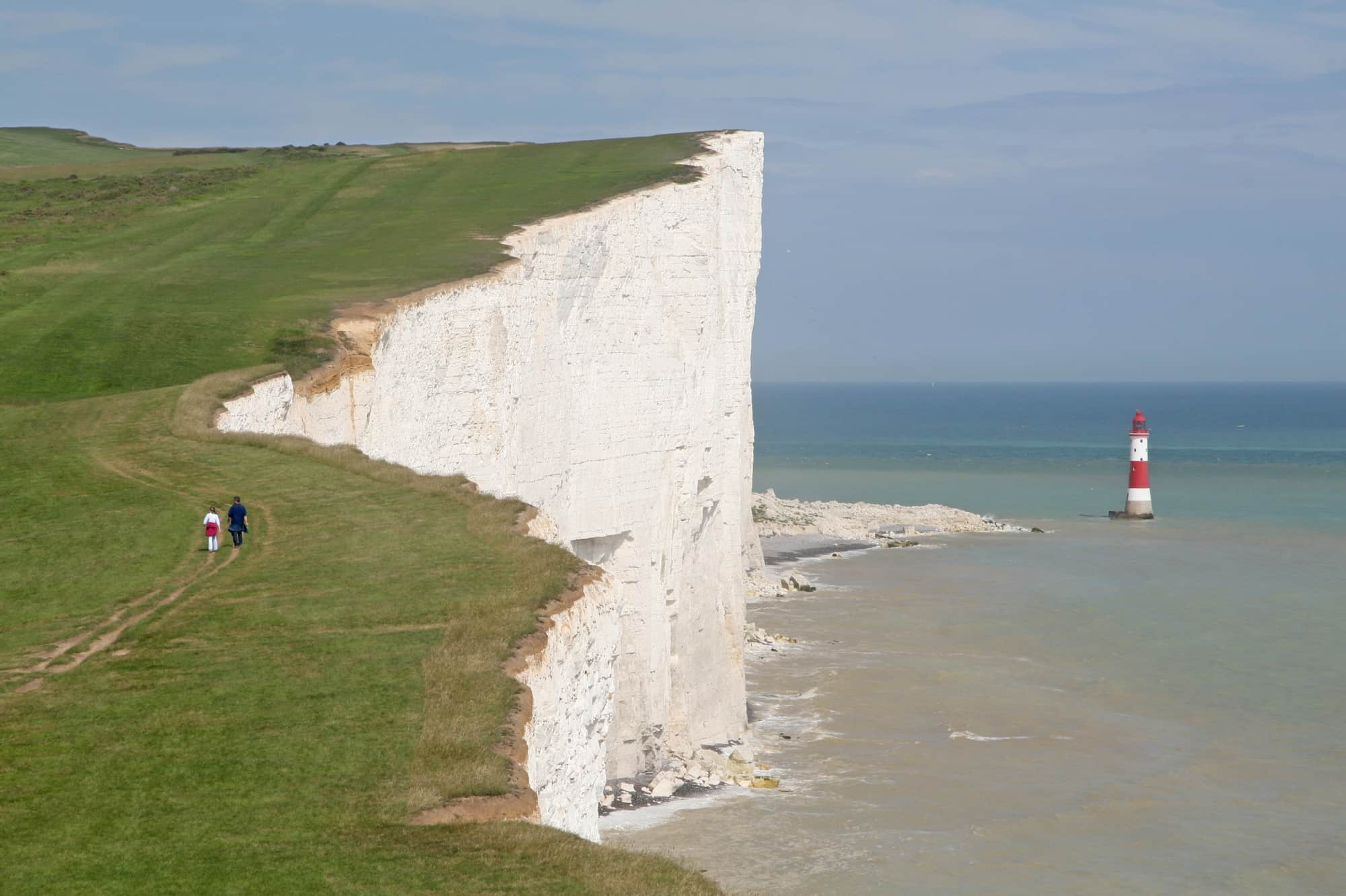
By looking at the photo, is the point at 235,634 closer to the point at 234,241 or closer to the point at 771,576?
the point at 234,241

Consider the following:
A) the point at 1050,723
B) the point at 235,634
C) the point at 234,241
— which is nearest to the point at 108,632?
the point at 235,634

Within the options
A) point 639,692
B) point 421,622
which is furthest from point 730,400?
point 421,622

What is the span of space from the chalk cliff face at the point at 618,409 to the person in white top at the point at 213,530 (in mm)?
6953

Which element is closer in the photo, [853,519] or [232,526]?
[232,526]

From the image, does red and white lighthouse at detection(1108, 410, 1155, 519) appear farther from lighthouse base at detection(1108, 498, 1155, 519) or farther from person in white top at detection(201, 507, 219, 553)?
person in white top at detection(201, 507, 219, 553)

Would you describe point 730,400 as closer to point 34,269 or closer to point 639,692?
point 639,692

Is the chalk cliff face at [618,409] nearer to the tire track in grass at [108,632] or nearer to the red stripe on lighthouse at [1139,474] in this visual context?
the tire track in grass at [108,632]

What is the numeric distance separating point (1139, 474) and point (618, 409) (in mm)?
55525

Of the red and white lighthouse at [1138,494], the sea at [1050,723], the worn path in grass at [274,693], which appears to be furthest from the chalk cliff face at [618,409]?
the red and white lighthouse at [1138,494]

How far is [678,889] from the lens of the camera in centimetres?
1014

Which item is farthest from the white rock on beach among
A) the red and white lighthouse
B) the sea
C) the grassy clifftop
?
the grassy clifftop

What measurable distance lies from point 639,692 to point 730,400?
31.9 feet

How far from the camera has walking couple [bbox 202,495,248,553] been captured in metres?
16.4

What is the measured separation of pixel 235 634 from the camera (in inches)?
547
